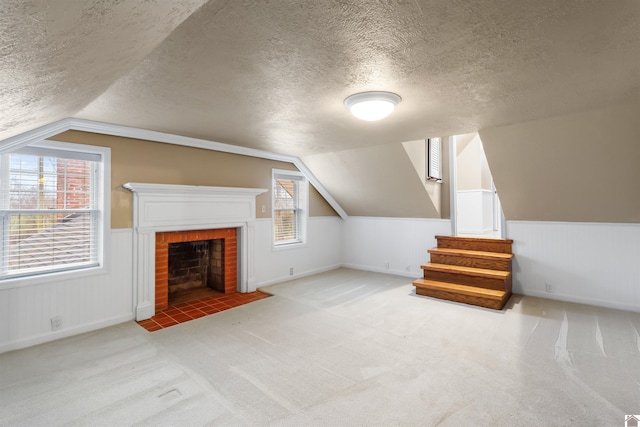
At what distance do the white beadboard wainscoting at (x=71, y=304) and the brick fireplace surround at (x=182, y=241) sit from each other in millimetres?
349

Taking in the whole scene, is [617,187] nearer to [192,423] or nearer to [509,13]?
[509,13]

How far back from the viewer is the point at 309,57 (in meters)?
1.91

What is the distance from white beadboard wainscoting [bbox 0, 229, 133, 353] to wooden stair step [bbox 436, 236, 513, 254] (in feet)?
14.9

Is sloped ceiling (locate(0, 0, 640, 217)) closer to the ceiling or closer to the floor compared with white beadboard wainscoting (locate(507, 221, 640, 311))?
closer to the ceiling

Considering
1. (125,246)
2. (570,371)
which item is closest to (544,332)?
(570,371)

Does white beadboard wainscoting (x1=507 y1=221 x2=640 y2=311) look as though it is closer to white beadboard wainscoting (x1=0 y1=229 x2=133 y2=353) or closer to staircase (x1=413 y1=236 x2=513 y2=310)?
staircase (x1=413 y1=236 x2=513 y2=310)

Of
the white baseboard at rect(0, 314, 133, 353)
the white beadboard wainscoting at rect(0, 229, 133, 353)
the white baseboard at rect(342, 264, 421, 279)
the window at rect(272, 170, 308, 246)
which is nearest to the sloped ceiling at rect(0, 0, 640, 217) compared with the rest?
the white beadboard wainscoting at rect(0, 229, 133, 353)

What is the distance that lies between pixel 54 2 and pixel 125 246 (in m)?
3.47

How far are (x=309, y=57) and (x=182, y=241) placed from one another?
10.4 ft

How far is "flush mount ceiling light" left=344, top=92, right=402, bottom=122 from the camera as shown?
2.51 meters

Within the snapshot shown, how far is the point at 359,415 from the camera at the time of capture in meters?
2.05

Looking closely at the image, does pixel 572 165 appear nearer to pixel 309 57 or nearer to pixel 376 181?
pixel 376 181

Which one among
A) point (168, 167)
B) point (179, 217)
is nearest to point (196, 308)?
point (179, 217)

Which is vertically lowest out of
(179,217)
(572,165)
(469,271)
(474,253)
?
(469,271)
